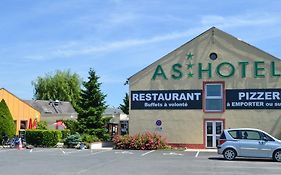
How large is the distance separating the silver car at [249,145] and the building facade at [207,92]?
952 centimetres

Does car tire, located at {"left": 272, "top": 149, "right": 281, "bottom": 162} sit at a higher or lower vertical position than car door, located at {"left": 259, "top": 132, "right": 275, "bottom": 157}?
lower

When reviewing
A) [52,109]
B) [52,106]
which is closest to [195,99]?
[52,109]

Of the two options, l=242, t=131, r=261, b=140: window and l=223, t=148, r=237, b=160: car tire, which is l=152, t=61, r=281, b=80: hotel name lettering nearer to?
l=242, t=131, r=261, b=140: window

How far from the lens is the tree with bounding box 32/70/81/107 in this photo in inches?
A: 2908

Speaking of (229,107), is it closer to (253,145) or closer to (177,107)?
(177,107)

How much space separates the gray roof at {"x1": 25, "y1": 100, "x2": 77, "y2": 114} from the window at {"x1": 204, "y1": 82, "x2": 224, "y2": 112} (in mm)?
33920

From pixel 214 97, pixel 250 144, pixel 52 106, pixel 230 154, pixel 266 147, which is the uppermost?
pixel 52 106

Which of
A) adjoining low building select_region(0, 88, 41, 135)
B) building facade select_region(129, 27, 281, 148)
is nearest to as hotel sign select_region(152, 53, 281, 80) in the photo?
building facade select_region(129, 27, 281, 148)

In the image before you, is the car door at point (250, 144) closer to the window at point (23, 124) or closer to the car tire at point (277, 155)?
the car tire at point (277, 155)

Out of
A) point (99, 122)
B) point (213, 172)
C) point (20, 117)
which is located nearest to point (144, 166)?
point (213, 172)

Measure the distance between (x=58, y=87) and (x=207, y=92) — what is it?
45677mm

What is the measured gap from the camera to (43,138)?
1342 inches

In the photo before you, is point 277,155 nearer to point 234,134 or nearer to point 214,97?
point 234,134

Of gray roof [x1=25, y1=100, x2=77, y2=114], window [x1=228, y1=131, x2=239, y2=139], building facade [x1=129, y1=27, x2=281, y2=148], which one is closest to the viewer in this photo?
window [x1=228, y1=131, x2=239, y2=139]
